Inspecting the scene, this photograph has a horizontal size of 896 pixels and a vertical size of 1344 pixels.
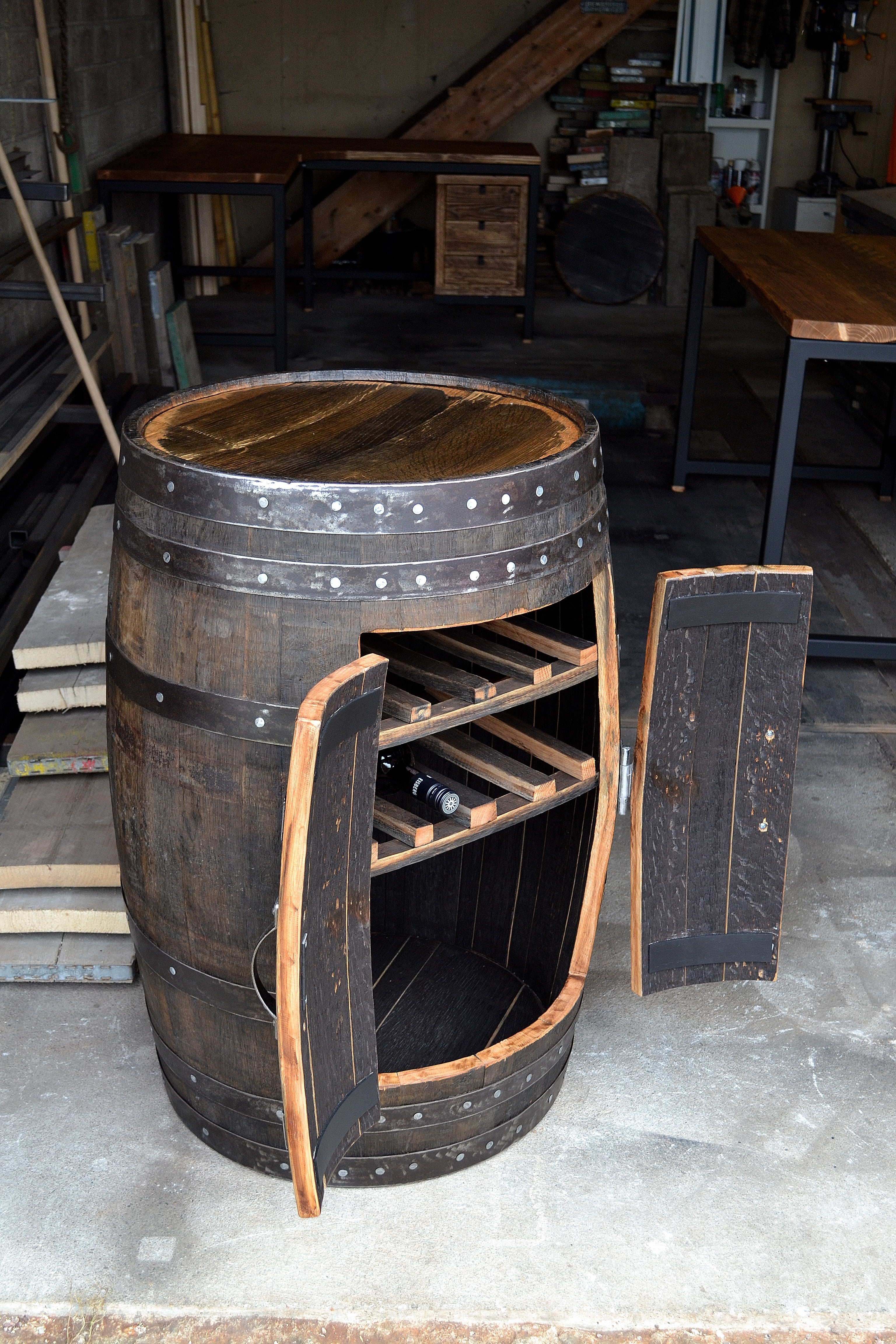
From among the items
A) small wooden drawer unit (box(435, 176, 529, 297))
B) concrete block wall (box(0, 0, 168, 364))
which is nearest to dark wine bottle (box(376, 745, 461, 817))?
concrete block wall (box(0, 0, 168, 364))

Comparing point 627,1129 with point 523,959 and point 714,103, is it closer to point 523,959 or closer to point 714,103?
→ point 523,959

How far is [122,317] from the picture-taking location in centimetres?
511

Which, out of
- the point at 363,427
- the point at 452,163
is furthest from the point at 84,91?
the point at 363,427

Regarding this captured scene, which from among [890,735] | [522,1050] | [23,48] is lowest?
[890,735]

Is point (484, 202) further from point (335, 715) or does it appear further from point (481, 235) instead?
point (335, 715)

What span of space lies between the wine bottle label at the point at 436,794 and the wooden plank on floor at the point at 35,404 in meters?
1.60

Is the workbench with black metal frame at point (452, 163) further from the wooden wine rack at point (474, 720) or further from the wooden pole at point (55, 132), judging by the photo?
the wooden wine rack at point (474, 720)

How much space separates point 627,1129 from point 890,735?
5.44ft

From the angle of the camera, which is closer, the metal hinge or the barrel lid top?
the barrel lid top

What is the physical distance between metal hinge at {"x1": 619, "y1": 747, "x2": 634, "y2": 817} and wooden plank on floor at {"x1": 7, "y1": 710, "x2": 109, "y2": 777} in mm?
1124

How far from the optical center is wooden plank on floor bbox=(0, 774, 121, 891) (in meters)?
2.39

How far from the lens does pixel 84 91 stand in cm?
539

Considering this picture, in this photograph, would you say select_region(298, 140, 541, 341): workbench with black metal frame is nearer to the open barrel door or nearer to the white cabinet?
the white cabinet

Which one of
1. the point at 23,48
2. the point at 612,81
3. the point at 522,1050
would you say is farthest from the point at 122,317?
the point at 612,81
